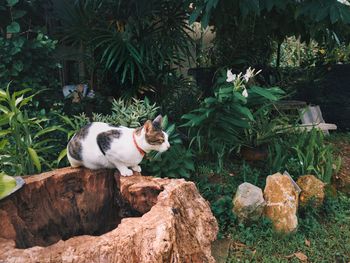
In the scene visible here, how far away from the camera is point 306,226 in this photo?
3010 millimetres

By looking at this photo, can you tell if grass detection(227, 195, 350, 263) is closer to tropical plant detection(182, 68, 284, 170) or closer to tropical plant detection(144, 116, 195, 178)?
tropical plant detection(144, 116, 195, 178)

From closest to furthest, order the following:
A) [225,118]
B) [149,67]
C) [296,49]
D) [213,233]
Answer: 1. [213,233]
2. [225,118]
3. [149,67]
4. [296,49]

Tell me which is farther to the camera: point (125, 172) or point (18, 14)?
point (18, 14)

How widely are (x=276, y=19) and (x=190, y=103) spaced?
1.74m

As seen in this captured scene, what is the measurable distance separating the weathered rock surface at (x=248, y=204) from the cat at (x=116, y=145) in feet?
4.05

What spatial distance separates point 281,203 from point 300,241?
12.9 inches

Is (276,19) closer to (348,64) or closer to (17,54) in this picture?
(348,64)

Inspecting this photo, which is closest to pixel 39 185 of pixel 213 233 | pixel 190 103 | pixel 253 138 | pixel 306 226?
pixel 213 233

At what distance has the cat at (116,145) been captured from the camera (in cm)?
190

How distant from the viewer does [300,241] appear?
2.84 m

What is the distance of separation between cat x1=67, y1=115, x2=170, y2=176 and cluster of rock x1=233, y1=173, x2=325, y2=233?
1.26m

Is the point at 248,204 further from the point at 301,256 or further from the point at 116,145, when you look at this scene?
the point at 116,145

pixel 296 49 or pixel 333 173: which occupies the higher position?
pixel 296 49

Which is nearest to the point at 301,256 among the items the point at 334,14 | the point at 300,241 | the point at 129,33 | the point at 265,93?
the point at 300,241
